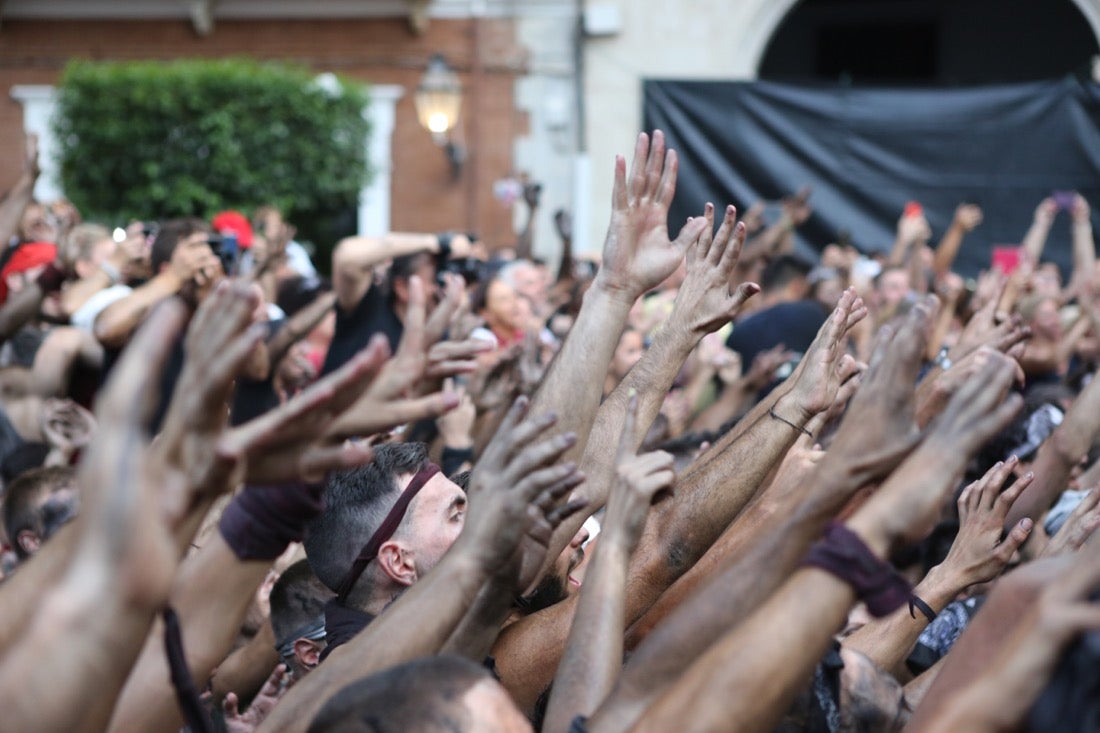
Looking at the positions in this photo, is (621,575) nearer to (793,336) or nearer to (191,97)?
(793,336)

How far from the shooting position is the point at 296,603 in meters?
3.56

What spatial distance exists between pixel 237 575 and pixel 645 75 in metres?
13.1

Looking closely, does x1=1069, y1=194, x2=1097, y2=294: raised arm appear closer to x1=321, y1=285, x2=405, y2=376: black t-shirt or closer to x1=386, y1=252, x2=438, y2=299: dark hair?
x1=386, y1=252, x2=438, y2=299: dark hair

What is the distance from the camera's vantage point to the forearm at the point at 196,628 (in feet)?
7.18

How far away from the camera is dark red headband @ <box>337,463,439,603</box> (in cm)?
294

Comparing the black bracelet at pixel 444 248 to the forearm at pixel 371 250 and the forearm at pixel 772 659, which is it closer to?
the forearm at pixel 371 250

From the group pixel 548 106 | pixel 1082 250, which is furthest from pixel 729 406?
pixel 548 106

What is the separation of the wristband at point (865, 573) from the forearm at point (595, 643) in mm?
468

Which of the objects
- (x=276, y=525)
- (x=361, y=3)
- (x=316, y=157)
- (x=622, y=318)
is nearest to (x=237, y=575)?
(x=276, y=525)

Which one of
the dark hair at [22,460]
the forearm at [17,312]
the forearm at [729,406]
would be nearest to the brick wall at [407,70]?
the forearm at [729,406]

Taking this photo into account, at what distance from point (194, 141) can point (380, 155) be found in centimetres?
234

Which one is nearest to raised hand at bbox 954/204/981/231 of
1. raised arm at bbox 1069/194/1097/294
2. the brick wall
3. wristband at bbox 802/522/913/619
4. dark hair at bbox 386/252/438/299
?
raised arm at bbox 1069/194/1097/294

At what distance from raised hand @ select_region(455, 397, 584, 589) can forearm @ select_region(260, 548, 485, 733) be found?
0.14ft

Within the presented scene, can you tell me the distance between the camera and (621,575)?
7.29 ft
